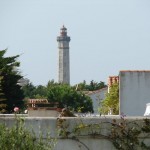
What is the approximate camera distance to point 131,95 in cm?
2417

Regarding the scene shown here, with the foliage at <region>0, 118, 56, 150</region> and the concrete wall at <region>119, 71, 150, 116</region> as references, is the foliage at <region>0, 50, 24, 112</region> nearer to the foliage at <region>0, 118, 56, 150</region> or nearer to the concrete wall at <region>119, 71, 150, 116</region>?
the concrete wall at <region>119, 71, 150, 116</region>

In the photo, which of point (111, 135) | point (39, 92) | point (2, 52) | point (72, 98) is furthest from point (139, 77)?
point (39, 92)

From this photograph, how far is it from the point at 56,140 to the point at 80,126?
1.41 feet

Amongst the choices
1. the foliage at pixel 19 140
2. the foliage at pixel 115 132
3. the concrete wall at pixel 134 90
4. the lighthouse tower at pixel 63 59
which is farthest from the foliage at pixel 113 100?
the lighthouse tower at pixel 63 59

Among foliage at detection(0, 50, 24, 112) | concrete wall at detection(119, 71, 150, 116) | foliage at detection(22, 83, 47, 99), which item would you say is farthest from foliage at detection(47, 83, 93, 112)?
concrete wall at detection(119, 71, 150, 116)

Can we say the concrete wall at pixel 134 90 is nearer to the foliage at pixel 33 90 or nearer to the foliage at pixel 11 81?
the foliage at pixel 11 81

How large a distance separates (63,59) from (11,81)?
123758 mm

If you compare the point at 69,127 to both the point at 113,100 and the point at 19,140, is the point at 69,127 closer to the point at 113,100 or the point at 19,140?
the point at 19,140

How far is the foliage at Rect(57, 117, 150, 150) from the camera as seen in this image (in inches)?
420

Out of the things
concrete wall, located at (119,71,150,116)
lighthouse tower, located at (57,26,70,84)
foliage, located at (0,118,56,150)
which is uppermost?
lighthouse tower, located at (57,26,70,84)

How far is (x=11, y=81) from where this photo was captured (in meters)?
42.1

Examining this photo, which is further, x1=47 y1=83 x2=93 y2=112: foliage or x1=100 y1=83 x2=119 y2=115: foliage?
x1=47 y1=83 x2=93 y2=112: foliage

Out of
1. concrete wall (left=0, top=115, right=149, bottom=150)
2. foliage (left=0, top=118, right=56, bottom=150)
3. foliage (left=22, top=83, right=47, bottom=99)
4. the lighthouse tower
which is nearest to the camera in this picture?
foliage (left=0, top=118, right=56, bottom=150)

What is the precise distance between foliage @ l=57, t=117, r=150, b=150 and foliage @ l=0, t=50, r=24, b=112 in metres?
28.7
